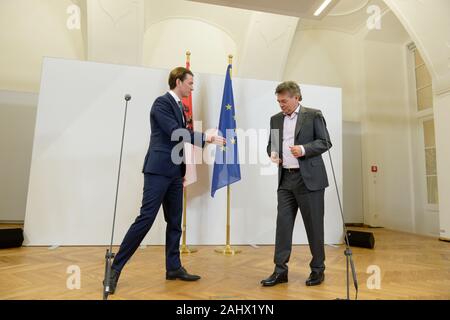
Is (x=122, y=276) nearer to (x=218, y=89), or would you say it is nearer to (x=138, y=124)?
(x=138, y=124)

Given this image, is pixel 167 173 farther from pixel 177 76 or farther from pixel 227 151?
pixel 227 151

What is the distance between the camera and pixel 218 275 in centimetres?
245

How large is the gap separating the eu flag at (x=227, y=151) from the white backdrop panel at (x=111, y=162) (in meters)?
0.22

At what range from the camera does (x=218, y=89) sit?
13.0 feet

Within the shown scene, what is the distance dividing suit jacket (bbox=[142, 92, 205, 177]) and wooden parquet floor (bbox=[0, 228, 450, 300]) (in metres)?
0.76

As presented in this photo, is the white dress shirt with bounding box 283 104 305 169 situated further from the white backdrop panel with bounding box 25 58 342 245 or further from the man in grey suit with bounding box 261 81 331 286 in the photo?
the white backdrop panel with bounding box 25 58 342 245

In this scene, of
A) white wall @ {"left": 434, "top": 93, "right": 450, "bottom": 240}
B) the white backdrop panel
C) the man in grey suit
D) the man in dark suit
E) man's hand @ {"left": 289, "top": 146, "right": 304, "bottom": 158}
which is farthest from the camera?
white wall @ {"left": 434, "top": 93, "right": 450, "bottom": 240}

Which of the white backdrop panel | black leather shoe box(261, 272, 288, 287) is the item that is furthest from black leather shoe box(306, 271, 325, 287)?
the white backdrop panel

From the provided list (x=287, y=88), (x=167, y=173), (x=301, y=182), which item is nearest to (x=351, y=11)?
(x=287, y=88)

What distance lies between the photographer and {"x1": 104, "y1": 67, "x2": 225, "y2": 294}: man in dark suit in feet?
6.59

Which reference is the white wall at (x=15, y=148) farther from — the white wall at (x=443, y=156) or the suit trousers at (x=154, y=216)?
the white wall at (x=443, y=156)

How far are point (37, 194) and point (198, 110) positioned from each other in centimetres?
198

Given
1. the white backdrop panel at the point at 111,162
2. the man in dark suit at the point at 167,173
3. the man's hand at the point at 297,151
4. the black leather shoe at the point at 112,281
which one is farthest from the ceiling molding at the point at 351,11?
the black leather shoe at the point at 112,281

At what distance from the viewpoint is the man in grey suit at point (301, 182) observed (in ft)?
7.29
